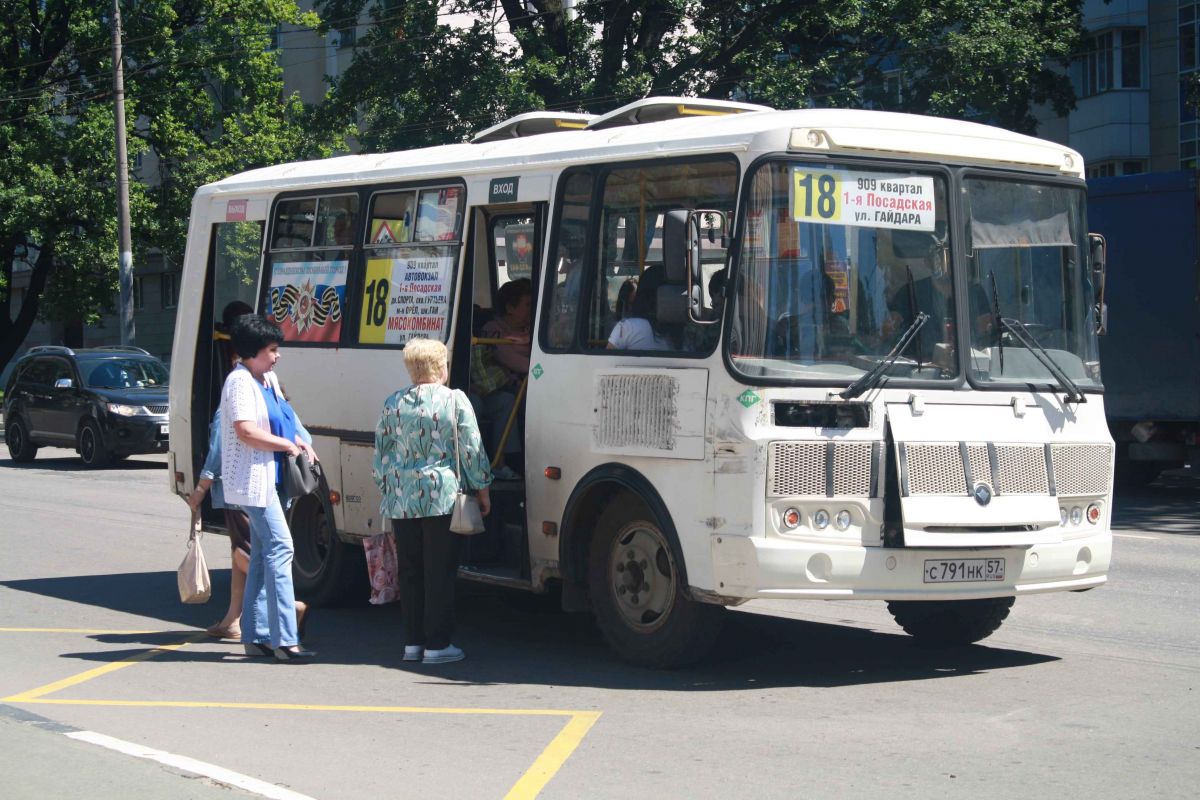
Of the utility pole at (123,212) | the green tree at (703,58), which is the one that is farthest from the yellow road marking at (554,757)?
the utility pole at (123,212)

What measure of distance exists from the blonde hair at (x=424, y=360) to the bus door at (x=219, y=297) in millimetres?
3315

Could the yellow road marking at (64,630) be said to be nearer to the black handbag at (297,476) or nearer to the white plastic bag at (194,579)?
the white plastic bag at (194,579)

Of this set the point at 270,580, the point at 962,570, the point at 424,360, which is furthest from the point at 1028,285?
the point at 270,580

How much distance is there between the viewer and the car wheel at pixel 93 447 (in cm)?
2488

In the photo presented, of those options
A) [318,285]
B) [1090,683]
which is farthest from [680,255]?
[318,285]

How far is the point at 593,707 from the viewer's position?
7.52 meters

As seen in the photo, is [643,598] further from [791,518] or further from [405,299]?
[405,299]

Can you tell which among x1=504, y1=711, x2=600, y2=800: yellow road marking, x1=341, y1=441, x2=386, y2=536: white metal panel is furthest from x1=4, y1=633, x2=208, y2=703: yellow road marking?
x1=504, y1=711, x2=600, y2=800: yellow road marking

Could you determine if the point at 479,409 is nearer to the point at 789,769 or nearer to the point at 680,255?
the point at 680,255

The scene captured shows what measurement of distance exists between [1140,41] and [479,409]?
3515cm

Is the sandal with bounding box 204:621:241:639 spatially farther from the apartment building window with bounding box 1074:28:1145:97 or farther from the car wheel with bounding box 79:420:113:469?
the apartment building window with bounding box 1074:28:1145:97

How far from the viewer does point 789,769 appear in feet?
20.6

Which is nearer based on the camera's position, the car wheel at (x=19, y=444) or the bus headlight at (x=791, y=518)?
the bus headlight at (x=791, y=518)

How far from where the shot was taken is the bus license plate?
789 cm
